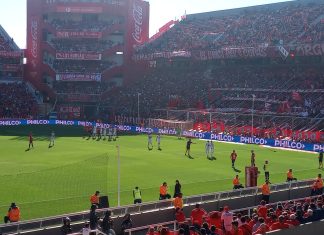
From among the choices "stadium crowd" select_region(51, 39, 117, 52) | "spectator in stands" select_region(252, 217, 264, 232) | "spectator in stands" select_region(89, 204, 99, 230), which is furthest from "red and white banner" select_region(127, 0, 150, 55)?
"spectator in stands" select_region(252, 217, 264, 232)

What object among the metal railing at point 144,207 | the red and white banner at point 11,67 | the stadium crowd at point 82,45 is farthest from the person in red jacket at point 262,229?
the red and white banner at point 11,67

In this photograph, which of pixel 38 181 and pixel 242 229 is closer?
pixel 242 229

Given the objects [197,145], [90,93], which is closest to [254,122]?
[197,145]

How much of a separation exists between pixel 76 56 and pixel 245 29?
26.3m

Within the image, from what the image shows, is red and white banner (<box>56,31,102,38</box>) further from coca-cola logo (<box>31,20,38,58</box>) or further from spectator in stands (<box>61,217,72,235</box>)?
spectator in stands (<box>61,217,72,235</box>)

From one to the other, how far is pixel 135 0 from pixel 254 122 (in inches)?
1376

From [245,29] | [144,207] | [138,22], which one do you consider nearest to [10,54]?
[138,22]

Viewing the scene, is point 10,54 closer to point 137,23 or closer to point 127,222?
point 137,23

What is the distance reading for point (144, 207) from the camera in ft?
58.7

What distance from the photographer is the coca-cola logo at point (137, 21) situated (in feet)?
270

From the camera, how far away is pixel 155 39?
285 ft

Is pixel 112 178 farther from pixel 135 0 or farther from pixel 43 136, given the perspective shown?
pixel 135 0

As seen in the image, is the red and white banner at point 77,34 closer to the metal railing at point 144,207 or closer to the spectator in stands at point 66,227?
the metal railing at point 144,207

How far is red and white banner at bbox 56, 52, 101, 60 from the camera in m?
76.9
